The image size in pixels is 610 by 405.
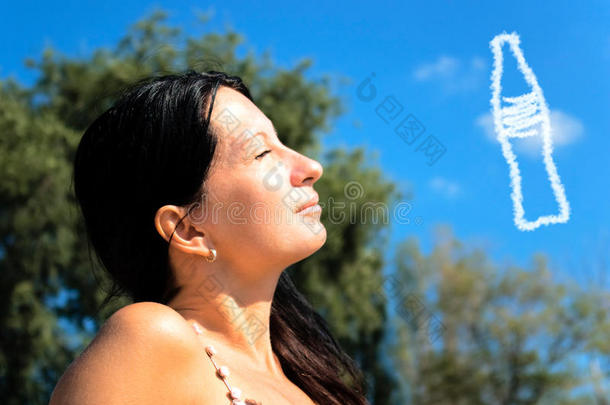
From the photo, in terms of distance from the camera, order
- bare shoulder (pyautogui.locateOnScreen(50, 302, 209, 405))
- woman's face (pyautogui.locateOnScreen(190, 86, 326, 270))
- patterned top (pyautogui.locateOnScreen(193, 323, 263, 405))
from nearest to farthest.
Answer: bare shoulder (pyautogui.locateOnScreen(50, 302, 209, 405)), patterned top (pyautogui.locateOnScreen(193, 323, 263, 405)), woman's face (pyautogui.locateOnScreen(190, 86, 326, 270))

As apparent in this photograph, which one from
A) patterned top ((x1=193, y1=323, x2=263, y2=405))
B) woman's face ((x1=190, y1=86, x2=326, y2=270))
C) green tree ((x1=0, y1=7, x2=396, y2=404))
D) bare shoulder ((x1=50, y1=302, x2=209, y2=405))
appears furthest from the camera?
green tree ((x1=0, y1=7, x2=396, y2=404))

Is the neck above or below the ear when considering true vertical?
below

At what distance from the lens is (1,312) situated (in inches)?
434

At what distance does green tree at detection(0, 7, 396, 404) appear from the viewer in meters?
10.9

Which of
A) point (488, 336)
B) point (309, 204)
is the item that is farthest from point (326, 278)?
point (309, 204)

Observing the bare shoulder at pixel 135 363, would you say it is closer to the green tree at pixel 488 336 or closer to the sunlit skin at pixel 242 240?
the sunlit skin at pixel 242 240

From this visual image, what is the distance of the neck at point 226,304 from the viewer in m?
2.12

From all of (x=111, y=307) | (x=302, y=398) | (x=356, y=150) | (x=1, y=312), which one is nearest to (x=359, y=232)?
(x=356, y=150)

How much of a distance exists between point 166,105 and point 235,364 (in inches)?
32.5

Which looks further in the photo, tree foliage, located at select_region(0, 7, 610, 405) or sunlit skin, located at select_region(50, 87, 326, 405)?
tree foliage, located at select_region(0, 7, 610, 405)

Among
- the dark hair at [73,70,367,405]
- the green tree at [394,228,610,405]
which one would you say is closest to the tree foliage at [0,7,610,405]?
the green tree at [394,228,610,405]

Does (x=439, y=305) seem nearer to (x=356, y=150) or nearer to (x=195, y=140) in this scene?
(x=356, y=150)

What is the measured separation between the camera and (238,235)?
2.07 meters

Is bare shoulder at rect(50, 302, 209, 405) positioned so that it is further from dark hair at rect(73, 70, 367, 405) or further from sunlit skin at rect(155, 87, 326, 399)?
dark hair at rect(73, 70, 367, 405)
